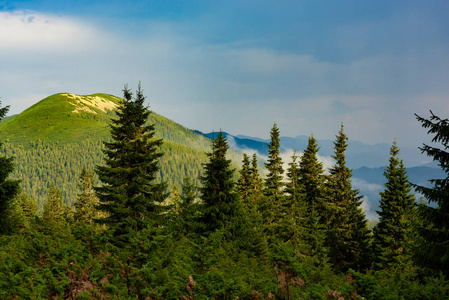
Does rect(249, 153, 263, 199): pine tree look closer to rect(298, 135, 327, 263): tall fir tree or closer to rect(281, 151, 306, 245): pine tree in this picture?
rect(298, 135, 327, 263): tall fir tree

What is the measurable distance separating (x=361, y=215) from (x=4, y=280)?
37.8 m

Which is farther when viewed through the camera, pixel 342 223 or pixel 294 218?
pixel 342 223

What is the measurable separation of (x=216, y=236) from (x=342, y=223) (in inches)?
1251

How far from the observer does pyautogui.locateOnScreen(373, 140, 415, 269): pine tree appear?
32719 mm

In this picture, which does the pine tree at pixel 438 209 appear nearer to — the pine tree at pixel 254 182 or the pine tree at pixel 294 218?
the pine tree at pixel 294 218

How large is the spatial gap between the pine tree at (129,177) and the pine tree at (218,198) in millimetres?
3680

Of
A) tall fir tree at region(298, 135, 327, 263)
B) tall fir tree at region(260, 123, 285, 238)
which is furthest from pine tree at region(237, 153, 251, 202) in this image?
tall fir tree at region(298, 135, 327, 263)

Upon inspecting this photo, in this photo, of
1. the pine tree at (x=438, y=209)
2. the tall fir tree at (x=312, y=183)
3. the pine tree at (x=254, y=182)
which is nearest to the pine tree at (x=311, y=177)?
the tall fir tree at (x=312, y=183)

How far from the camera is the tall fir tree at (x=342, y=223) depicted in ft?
119

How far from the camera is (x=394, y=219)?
1355 inches

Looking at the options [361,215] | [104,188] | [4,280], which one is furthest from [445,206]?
[361,215]

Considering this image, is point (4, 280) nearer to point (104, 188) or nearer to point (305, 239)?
point (104, 188)

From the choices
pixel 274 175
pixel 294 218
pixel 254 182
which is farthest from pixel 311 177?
pixel 254 182

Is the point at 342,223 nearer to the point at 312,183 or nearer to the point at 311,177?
the point at 312,183
